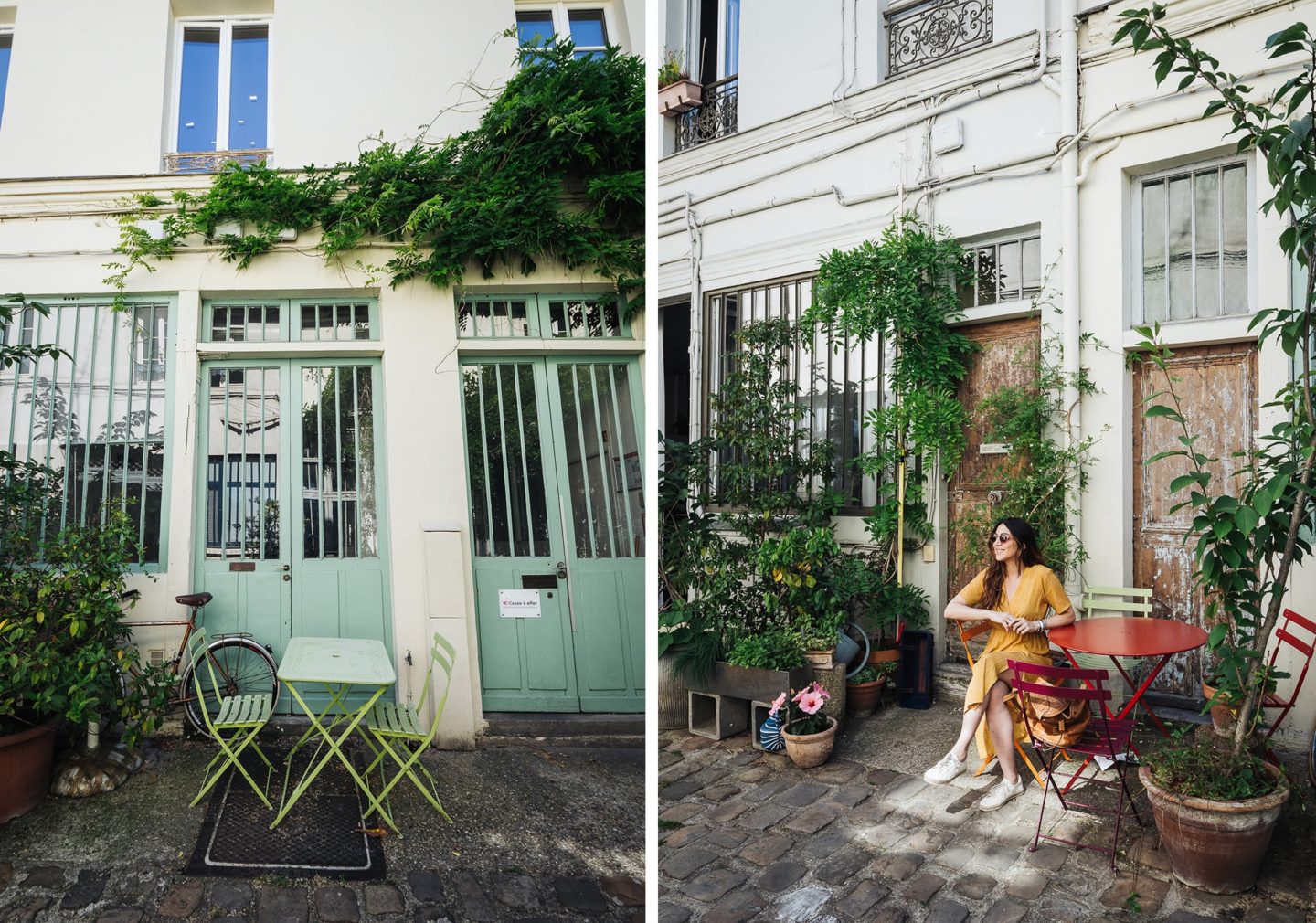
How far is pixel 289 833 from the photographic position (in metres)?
2.79

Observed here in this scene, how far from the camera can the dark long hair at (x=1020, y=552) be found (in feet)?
9.67

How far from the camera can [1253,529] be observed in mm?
2420

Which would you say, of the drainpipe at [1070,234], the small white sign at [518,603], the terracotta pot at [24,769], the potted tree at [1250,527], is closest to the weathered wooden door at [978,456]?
the drainpipe at [1070,234]

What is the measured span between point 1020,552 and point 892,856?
3.58ft

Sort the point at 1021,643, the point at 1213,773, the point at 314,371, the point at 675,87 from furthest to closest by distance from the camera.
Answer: the point at 675,87
the point at 314,371
the point at 1021,643
the point at 1213,773

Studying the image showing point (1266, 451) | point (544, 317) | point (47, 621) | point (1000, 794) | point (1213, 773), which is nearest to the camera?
point (1213, 773)

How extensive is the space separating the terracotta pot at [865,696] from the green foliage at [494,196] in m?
1.67

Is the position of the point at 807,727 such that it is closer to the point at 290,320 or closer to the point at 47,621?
the point at 290,320

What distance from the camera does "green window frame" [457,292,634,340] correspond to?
3.28 meters

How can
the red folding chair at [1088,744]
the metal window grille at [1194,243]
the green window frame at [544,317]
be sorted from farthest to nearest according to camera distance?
1. the green window frame at [544,317]
2. the metal window grille at [1194,243]
3. the red folding chair at [1088,744]

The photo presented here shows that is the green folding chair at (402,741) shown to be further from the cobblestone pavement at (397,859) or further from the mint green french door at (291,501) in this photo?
the mint green french door at (291,501)

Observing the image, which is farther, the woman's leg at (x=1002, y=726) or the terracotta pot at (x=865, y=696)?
the terracotta pot at (x=865, y=696)

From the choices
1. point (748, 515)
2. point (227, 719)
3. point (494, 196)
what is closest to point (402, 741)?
point (227, 719)

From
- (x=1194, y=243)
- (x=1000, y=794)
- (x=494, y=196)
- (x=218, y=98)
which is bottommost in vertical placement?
(x=1000, y=794)
